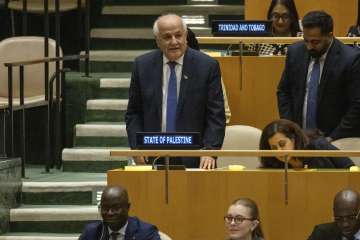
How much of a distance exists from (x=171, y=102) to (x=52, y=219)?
1.71 m

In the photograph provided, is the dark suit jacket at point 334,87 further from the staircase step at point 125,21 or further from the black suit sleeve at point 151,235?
the staircase step at point 125,21

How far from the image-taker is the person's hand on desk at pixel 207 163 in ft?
23.2

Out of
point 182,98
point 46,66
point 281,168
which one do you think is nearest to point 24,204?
point 46,66

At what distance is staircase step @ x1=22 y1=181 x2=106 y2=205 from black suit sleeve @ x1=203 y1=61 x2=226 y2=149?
5.46 ft

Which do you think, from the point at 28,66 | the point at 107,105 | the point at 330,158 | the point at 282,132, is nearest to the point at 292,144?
the point at 282,132

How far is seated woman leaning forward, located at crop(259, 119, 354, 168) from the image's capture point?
23.2 ft

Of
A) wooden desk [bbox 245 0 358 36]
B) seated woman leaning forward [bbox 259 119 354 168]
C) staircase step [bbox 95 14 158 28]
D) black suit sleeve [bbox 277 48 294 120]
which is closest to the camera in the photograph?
seated woman leaning forward [bbox 259 119 354 168]

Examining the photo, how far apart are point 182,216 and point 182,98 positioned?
2.72 feet

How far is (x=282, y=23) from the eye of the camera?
29.4ft

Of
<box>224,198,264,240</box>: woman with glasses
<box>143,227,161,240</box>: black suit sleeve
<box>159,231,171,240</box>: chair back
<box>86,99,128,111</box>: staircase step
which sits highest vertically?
<box>86,99,128,111</box>: staircase step

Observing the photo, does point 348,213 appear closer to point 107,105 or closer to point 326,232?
point 326,232

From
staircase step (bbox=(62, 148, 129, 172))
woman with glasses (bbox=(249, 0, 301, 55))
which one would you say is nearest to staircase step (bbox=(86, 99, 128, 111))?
staircase step (bbox=(62, 148, 129, 172))

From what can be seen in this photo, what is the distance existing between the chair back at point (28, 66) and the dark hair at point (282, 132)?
11.6ft

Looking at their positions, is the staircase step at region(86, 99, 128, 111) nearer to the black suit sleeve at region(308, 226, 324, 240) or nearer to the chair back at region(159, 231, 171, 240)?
the chair back at region(159, 231, 171, 240)
